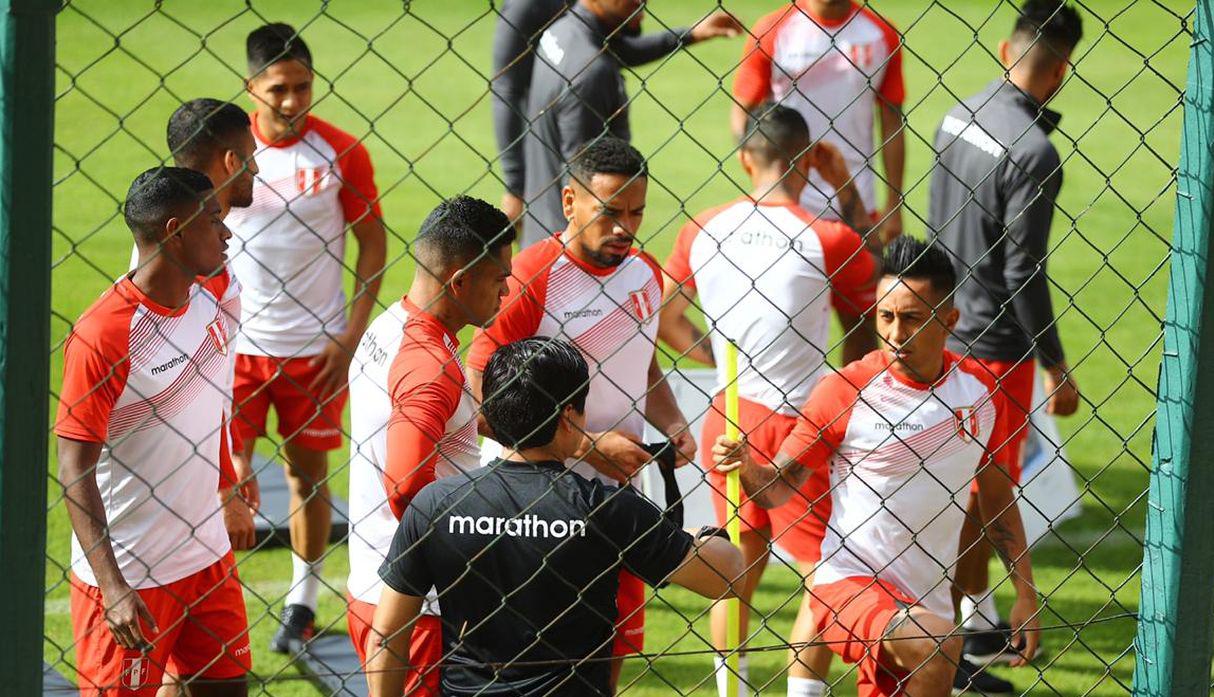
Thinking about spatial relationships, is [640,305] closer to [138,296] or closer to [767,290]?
[767,290]

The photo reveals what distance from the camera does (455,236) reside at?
4094mm

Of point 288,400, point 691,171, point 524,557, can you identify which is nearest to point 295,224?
point 288,400

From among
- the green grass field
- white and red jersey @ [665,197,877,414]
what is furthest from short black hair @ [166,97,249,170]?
white and red jersey @ [665,197,877,414]

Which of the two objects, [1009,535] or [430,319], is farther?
[1009,535]

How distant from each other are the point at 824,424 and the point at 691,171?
9308 mm

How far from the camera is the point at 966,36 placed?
64.1 feet

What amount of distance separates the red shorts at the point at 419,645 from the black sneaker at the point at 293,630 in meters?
1.58

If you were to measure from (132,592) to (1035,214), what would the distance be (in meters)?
3.52

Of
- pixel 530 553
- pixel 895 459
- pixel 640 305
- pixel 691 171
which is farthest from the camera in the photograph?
pixel 691 171

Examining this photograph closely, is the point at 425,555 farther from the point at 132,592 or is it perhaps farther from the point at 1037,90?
the point at 1037,90

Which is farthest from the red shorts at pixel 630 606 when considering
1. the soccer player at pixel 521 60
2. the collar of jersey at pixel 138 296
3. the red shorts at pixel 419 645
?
the soccer player at pixel 521 60

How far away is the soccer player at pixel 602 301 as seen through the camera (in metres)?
4.62

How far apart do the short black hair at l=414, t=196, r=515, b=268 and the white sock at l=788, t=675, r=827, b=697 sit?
161 cm

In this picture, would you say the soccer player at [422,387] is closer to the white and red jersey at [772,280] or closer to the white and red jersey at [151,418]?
the white and red jersey at [151,418]
